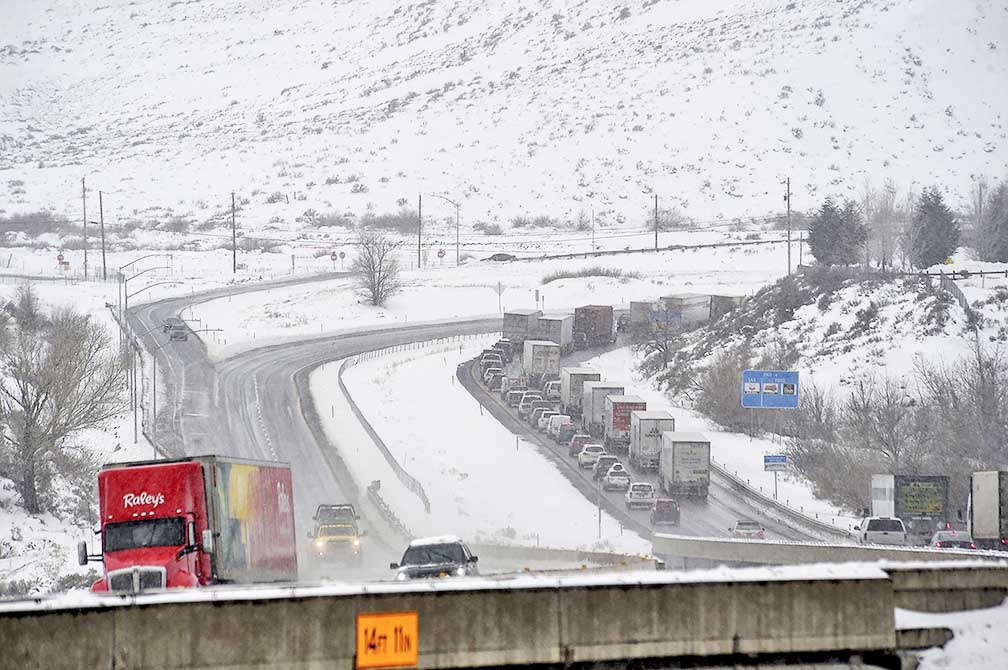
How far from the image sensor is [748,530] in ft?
147

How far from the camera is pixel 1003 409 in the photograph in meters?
58.8

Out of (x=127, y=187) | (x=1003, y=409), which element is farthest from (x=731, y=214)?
(x=1003, y=409)

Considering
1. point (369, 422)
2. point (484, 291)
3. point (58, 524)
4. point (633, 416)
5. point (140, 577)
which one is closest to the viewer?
point (140, 577)

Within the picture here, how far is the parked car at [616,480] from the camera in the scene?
54750 millimetres

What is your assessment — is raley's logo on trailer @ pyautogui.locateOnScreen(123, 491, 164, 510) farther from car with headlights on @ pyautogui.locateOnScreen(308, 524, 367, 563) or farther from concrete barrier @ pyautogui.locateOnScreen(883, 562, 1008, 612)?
car with headlights on @ pyautogui.locateOnScreen(308, 524, 367, 563)

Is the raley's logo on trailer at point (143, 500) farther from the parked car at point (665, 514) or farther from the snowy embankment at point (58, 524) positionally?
the parked car at point (665, 514)

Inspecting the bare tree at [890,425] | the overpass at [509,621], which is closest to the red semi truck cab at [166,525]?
the overpass at [509,621]

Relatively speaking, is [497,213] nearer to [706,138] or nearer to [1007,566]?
[706,138]

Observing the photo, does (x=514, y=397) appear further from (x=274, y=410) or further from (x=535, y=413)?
(x=274, y=410)

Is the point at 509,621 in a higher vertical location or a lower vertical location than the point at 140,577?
higher

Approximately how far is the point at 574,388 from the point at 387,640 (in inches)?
2350

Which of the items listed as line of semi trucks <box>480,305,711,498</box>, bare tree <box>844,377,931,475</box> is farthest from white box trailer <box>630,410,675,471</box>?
bare tree <box>844,377,931,475</box>

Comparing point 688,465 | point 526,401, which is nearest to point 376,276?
point 526,401

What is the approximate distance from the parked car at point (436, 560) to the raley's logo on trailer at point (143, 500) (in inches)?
198
